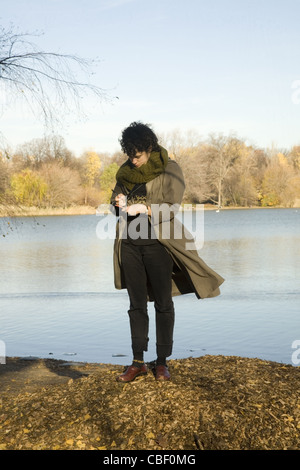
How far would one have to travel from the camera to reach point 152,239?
4.82 m

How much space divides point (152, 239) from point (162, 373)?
1.08 metres

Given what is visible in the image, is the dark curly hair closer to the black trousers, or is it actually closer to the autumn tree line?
the black trousers

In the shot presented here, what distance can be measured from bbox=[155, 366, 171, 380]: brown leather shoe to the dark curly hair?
1.73 m

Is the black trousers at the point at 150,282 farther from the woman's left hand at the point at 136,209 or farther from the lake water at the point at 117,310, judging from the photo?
the lake water at the point at 117,310

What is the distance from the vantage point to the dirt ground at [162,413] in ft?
13.1

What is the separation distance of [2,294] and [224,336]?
7890 mm

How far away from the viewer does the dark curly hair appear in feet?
15.8

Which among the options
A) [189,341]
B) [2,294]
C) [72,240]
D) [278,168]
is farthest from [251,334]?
[278,168]

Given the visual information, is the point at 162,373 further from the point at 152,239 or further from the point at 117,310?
the point at 117,310

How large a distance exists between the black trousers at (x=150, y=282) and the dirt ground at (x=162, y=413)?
37cm

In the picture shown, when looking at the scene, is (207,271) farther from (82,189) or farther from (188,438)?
(82,189)
